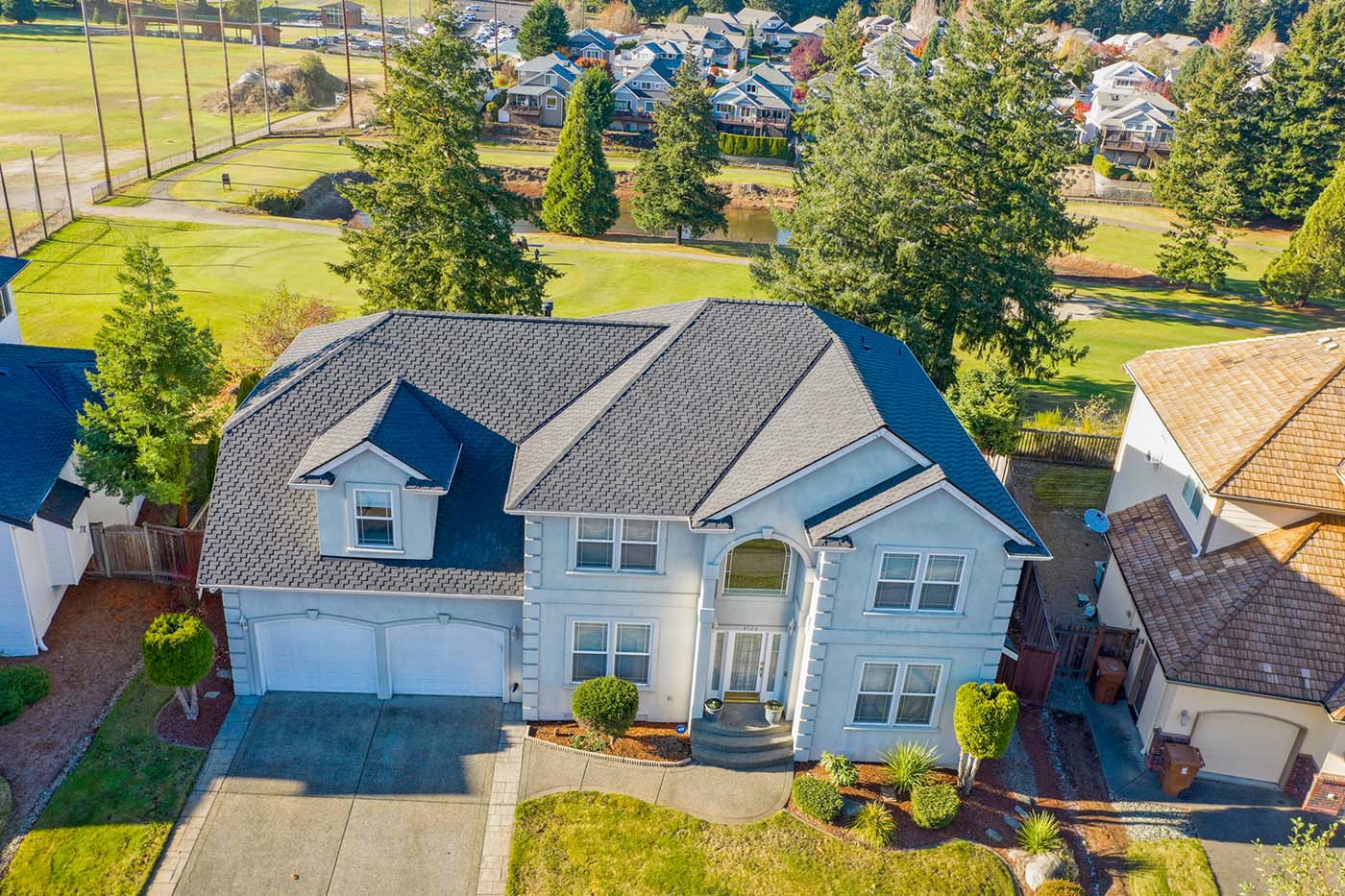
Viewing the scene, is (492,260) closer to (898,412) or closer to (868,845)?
(898,412)

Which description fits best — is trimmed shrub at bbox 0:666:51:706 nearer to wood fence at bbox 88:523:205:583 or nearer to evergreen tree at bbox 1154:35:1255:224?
wood fence at bbox 88:523:205:583

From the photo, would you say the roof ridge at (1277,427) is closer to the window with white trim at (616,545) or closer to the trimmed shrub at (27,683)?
the window with white trim at (616,545)

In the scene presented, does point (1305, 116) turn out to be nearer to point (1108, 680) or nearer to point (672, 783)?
point (1108, 680)

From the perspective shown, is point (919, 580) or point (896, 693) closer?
point (919, 580)

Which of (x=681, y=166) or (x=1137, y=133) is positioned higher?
(x=1137, y=133)

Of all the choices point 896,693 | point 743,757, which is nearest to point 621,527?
point 743,757

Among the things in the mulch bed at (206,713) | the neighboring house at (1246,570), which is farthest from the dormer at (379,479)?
the neighboring house at (1246,570)
